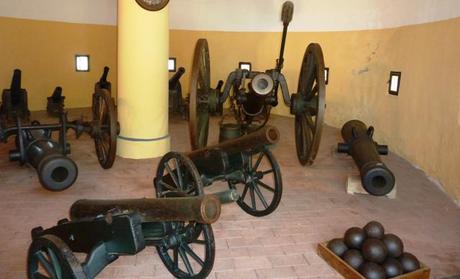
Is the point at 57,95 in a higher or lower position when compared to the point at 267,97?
lower

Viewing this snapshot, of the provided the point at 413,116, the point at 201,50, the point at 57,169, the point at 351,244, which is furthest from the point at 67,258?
the point at 413,116

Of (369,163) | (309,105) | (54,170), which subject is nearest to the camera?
(54,170)

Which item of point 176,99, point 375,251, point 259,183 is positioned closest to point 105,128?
point 259,183

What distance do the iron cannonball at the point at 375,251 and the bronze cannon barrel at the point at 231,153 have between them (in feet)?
3.15

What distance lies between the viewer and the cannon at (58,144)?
377 cm

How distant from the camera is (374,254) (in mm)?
2531

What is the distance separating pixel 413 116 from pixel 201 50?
2887 millimetres

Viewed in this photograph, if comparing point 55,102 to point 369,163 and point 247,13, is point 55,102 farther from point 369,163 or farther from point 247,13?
point 369,163

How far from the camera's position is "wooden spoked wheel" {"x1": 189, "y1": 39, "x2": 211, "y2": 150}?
4293 mm

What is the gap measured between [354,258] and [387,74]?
4.48 meters

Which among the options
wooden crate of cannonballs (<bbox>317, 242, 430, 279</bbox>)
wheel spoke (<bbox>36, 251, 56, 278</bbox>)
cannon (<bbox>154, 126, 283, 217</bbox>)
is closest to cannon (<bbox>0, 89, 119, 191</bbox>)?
cannon (<bbox>154, 126, 283, 217</bbox>)

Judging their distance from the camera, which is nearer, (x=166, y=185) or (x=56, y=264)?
(x=56, y=264)

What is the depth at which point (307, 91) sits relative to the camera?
4918mm

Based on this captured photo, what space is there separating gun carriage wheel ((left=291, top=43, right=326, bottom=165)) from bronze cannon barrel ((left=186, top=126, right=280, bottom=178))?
50.4 inches
